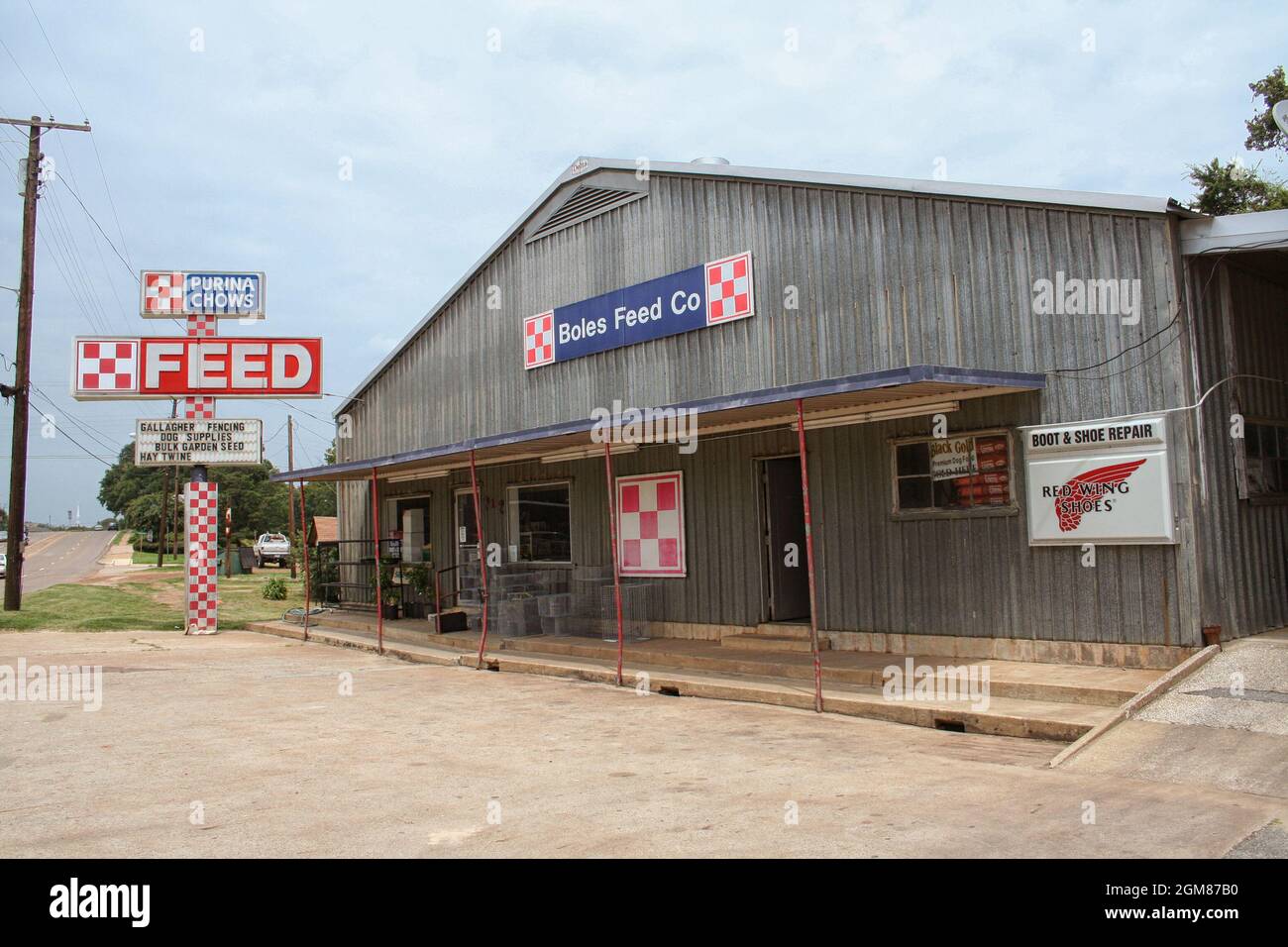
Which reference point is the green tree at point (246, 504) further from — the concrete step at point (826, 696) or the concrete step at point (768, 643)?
the concrete step at point (768, 643)

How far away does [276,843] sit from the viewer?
5.23 m

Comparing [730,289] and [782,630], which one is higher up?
[730,289]

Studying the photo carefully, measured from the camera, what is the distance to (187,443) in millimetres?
19219

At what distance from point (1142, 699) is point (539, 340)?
10.6 metres

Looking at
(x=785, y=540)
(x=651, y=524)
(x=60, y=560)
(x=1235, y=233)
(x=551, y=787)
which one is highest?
(x=1235, y=233)

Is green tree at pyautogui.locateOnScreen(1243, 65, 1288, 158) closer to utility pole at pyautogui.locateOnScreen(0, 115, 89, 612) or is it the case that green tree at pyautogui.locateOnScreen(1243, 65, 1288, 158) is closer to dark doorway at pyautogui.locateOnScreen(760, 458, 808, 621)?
dark doorway at pyautogui.locateOnScreen(760, 458, 808, 621)

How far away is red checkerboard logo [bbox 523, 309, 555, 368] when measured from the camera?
15.5m

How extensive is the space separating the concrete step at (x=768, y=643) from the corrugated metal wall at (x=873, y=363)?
0.97 ft

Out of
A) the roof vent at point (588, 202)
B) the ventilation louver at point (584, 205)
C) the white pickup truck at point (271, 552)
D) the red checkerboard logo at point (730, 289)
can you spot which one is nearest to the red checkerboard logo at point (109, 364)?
the roof vent at point (588, 202)

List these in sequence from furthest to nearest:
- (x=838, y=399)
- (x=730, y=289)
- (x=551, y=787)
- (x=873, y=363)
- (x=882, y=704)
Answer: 1. (x=730, y=289)
2. (x=873, y=363)
3. (x=838, y=399)
4. (x=882, y=704)
5. (x=551, y=787)

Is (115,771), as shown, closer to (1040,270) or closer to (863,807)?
(863,807)

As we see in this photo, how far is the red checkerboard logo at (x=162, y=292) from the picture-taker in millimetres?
18750

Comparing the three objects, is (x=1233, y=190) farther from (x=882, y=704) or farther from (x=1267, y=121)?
(x=882, y=704)

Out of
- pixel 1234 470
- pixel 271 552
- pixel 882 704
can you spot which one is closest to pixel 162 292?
pixel 882 704
